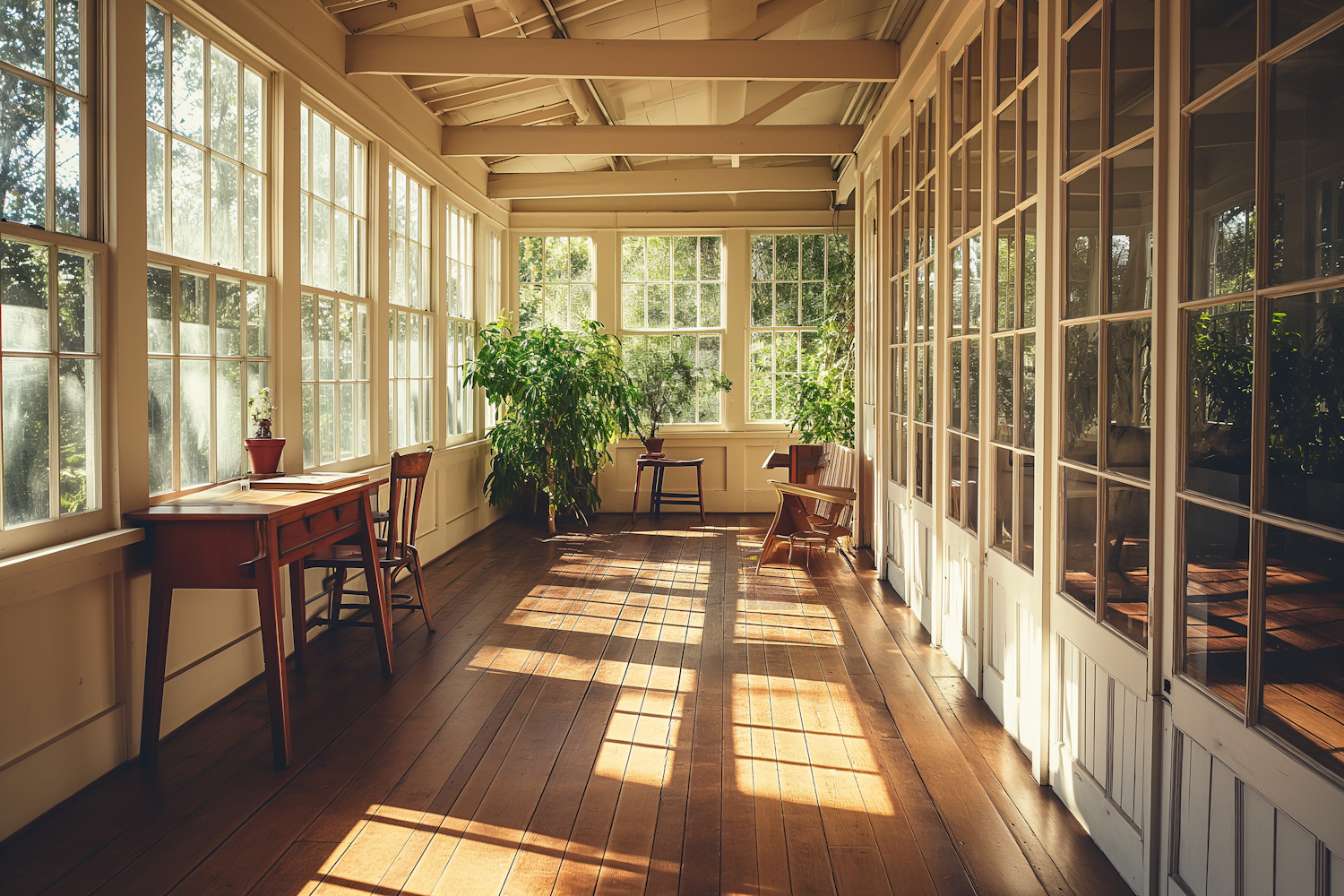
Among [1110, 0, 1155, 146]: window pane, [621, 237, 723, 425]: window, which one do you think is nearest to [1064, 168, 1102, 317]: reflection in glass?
[1110, 0, 1155, 146]: window pane

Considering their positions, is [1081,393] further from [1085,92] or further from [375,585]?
[375,585]

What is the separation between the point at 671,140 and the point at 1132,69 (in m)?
4.63

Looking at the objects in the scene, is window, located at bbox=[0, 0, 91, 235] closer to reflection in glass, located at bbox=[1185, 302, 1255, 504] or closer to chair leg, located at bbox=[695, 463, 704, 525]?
reflection in glass, located at bbox=[1185, 302, 1255, 504]

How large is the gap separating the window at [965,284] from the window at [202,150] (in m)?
3.32

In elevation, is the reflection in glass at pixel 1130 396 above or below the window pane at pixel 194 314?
below

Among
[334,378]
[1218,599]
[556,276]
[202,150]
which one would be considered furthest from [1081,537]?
[556,276]

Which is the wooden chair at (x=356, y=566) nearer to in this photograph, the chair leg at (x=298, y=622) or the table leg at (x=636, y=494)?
→ the chair leg at (x=298, y=622)

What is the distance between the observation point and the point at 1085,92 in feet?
8.77

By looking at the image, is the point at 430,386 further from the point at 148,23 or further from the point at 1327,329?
the point at 1327,329

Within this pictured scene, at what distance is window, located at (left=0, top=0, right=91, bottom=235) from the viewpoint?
8.78ft

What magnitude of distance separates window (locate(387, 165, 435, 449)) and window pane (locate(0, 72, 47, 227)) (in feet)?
10.3

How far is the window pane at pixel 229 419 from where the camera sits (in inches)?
153

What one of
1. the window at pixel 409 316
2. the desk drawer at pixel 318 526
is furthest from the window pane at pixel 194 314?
the window at pixel 409 316

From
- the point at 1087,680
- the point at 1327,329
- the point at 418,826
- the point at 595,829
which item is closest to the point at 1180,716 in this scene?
the point at 1087,680
